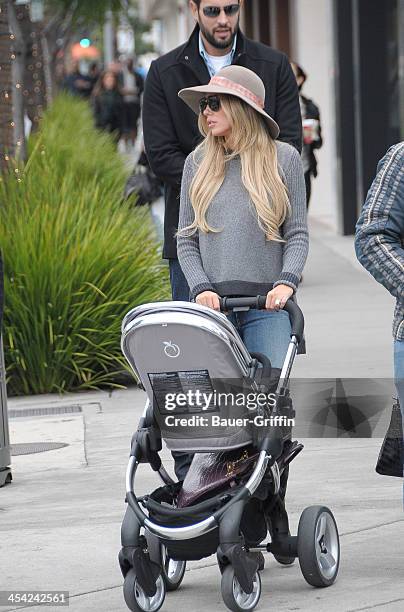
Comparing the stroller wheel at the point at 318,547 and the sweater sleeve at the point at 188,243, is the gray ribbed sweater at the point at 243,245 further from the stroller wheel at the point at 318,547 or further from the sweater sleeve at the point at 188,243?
the stroller wheel at the point at 318,547

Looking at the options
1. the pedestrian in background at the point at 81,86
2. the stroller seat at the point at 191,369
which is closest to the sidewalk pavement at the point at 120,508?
the stroller seat at the point at 191,369

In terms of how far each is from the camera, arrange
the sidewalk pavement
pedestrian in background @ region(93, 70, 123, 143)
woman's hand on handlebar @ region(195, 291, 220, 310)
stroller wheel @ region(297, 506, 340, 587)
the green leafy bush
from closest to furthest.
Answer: stroller wheel @ region(297, 506, 340, 587) → the sidewalk pavement → woman's hand on handlebar @ region(195, 291, 220, 310) → the green leafy bush → pedestrian in background @ region(93, 70, 123, 143)

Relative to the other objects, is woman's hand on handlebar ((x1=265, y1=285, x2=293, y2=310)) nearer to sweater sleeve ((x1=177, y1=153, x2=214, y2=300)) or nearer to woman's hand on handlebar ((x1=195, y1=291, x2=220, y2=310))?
woman's hand on handlebar ((x1=195, y1=291, x2=220, y2=310))

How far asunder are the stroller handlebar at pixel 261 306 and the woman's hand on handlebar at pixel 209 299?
0.07 feet

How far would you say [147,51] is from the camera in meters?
110

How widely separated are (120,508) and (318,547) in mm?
1576

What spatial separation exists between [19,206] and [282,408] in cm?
627

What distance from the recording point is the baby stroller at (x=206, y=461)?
4.69 m

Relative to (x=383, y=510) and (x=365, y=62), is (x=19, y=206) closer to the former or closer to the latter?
(x=383, y=510)

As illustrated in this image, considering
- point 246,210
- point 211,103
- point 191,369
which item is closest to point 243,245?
point 246,210

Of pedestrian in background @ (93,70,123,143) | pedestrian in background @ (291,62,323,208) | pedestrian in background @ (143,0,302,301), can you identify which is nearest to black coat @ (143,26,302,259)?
pedestrian in background @ (143,0,302,301)

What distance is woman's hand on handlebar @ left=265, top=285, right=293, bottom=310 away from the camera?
16.5ft

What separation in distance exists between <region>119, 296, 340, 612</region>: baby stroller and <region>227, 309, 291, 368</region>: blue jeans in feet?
0.80

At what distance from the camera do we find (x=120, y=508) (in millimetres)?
6309
